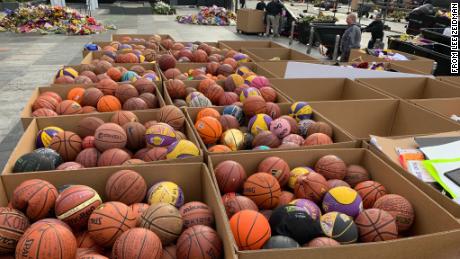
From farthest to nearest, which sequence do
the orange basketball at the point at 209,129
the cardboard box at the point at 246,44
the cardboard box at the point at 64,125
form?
the cardboard box at the point at 246,44 → the orange basketball at the point at 209,129 → the cardboard box at the point at 64,125

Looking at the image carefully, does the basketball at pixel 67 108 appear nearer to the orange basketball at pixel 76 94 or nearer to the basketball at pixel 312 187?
the orange basketball at pixel 76 94

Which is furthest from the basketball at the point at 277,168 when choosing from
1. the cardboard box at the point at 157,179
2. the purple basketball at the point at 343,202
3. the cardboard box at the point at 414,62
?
the cardboard box at the point at 414,62

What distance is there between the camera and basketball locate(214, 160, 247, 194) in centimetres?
251

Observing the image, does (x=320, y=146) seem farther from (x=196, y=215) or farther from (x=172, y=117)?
(x=172, y=117)

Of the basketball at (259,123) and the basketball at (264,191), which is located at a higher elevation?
the basketball at (259,123)

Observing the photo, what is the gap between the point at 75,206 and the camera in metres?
2.07

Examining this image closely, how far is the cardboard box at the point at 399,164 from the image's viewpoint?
88.2 inches

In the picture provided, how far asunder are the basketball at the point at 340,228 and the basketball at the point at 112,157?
1596 mm

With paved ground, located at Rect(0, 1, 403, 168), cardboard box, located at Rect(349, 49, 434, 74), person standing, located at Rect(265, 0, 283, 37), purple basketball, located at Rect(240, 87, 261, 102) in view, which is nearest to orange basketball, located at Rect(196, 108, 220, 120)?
purple basketball, located at Rect(240, 87, 261, 102)

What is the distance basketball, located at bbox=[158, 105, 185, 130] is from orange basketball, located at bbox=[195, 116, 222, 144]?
194 mm

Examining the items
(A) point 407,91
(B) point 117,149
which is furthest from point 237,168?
(A) point 407,91

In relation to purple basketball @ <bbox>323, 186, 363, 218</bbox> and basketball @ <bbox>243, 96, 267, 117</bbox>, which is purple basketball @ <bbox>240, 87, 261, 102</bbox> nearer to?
basketball @ <bbox>243, 96, 267, 117</bbox>

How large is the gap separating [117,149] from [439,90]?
4.49 m

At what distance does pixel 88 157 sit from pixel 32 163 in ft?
1.39
